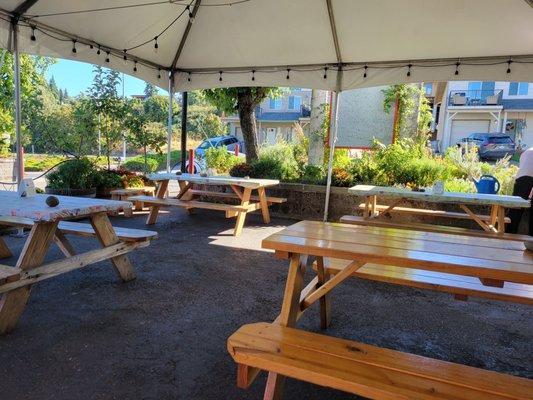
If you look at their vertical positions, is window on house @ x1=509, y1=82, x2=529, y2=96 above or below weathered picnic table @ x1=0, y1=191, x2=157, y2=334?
above

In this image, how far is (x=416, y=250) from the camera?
5.53 feet

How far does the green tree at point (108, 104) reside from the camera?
22.7ft

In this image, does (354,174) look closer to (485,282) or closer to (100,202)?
(100,202)

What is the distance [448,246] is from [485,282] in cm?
24

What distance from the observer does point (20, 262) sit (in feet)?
7.81

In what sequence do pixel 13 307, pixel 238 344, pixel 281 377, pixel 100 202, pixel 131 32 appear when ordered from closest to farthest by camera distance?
1. pixel 238 344
2. pixel 281 377
3. pixel 13 307
4. pixel 100 202
5. pixel 131 32

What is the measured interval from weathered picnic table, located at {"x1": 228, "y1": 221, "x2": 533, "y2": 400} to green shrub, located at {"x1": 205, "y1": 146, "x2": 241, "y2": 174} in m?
6.97

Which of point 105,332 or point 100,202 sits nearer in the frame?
point 105,332

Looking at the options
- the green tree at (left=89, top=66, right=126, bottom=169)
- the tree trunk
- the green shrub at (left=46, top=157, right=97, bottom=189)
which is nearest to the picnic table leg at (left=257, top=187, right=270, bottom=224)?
the tree trunk

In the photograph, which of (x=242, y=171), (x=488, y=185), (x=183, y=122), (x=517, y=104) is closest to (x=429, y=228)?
(x=488, y=185)

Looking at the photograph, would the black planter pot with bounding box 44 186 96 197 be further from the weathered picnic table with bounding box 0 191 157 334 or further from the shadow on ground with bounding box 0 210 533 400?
the weathered picnic table with bounding box 0 191 157 334

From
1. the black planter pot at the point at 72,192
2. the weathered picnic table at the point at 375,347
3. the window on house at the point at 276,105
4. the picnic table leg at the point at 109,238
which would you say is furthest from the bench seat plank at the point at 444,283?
the window on house at the point at 276,105

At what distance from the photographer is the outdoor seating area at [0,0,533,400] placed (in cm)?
168

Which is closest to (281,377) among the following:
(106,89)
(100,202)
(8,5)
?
(100,202)
